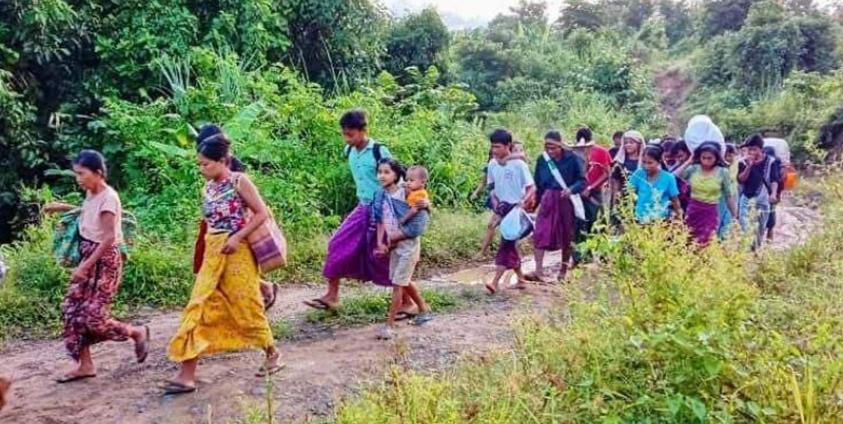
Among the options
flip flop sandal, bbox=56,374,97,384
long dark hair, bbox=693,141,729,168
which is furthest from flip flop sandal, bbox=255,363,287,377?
long dark hair, bbox=693,141,729,168

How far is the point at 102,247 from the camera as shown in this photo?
4617 mm

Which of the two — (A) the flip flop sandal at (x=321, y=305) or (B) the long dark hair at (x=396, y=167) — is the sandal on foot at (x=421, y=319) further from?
(B) the long dark hair at (x=396, y=167)

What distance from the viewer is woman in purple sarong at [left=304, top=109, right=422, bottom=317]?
5.64m

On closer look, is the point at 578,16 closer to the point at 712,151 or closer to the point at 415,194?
the point at 712,151

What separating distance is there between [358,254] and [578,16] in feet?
87.4

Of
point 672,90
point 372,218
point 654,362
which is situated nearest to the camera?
point 654,362

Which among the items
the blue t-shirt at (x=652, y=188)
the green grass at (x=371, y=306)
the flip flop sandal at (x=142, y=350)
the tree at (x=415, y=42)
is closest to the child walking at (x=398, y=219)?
the green grass at (x=371, y=306)

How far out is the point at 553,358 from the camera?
11.6 ft

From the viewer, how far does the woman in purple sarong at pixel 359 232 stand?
5645 millimetres

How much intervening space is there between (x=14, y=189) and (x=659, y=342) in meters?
8.24

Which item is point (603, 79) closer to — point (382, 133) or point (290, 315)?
point (382, 133)

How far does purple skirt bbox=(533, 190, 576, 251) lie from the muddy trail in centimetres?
82

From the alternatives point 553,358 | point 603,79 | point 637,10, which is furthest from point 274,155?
point 637,10

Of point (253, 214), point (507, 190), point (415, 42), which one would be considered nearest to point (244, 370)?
point (253, 214)
